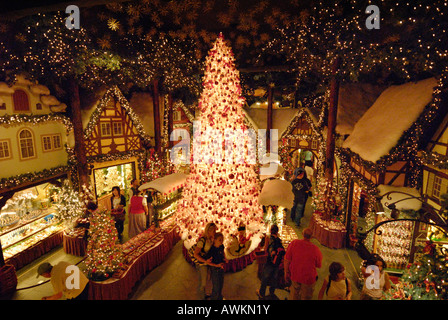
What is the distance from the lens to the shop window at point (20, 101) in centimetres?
741

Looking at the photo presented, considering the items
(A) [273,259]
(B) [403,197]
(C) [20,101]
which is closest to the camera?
(A) [273,259]

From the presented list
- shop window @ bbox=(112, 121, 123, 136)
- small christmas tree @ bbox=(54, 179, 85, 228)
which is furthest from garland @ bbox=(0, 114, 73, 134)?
small christmas tree @ bbox=(54, 179, 85, 228)

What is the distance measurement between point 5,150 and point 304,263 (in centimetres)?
871

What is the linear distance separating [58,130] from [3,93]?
234 cm

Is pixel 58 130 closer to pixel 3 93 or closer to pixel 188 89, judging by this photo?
pixel 3 93

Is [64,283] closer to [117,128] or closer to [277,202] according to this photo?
[277,202]

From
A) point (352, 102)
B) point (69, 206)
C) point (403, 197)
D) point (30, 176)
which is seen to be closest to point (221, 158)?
point (403, 197)

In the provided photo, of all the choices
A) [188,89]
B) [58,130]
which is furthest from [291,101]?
[58,130]

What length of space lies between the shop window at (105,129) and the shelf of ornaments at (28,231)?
3536mm

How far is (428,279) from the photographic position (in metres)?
3.70

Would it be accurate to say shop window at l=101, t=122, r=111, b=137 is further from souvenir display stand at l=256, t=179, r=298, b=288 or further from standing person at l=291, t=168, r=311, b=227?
standing person at l=291, t=168, r=311, b=227

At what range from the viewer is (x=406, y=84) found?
761 centimetres

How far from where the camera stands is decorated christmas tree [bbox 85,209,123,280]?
212 inches
